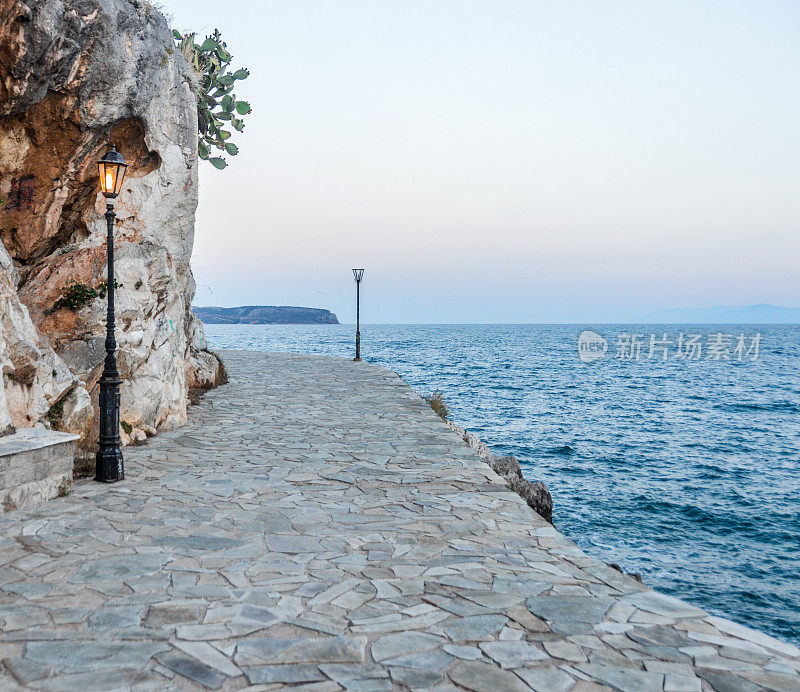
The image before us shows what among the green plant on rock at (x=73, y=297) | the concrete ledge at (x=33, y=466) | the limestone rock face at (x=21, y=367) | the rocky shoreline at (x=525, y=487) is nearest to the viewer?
the concrete ledge at (x=33, y=466)

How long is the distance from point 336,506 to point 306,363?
65.6ft

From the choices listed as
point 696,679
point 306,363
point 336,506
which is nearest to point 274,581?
point 336,506

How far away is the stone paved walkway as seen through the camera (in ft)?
11.6

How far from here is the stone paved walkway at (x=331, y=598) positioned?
354cm

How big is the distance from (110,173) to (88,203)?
309 centimetres

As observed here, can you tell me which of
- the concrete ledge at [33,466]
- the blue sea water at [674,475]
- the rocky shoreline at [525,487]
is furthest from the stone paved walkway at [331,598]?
the blue sea water at [674,475]

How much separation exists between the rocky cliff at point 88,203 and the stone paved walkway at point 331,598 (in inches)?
85.8

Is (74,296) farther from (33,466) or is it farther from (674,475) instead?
(674,475)

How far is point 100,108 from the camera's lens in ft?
31.2

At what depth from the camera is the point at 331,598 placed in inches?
180

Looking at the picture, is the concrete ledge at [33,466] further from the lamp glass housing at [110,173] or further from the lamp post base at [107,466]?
the lamp glass housing at [110,173]

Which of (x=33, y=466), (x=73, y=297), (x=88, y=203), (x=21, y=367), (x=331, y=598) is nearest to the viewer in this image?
(x=331, y=598)

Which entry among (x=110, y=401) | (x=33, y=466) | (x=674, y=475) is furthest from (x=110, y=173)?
(x=674, y=475)

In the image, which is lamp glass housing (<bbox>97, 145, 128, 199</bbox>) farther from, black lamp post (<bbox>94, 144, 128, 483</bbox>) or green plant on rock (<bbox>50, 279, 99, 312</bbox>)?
green plant on rock (<bbox>50, 279, 99, 312</bbox>)
